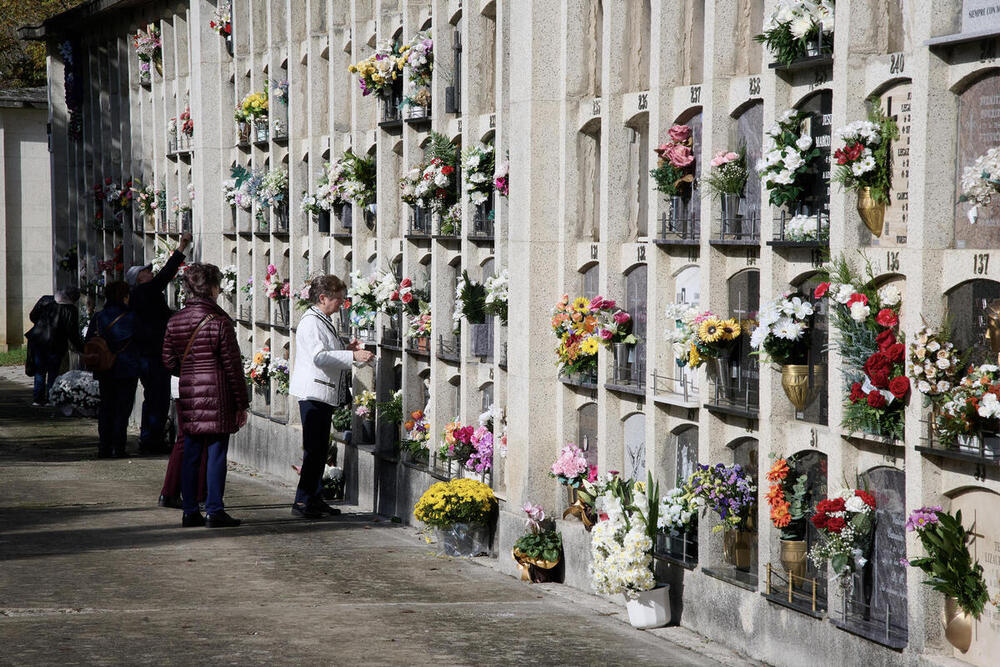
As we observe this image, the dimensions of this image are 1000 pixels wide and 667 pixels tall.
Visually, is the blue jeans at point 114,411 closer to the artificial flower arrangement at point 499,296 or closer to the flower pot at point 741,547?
the artificial flower arrangement at point 499,296

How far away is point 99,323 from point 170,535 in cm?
495

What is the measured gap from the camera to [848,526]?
5.51m

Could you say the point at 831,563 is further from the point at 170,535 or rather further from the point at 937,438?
the point at 170,535

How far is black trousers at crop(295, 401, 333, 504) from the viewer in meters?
9.56

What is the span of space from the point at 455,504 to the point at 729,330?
2475 mm

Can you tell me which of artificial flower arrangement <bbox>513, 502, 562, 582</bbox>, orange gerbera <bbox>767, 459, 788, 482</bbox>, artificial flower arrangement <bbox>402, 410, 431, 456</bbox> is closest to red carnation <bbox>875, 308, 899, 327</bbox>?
orange gerbera <bbox>767, 459, 788, 482</bbox>

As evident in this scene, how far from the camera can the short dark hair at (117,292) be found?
527 inches

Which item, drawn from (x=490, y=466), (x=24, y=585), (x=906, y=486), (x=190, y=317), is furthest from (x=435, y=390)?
(x=906, y=486)

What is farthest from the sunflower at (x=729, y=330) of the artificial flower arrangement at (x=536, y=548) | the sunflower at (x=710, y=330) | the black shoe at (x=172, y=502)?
the black shoe at (x=172, y=502)

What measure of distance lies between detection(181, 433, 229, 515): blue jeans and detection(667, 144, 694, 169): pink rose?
12.4 ft

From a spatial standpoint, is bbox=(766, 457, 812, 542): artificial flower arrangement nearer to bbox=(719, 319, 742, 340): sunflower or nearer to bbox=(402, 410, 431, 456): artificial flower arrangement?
bbox=(719, 319, 742, 340): sunflower

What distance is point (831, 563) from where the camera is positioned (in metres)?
5.57

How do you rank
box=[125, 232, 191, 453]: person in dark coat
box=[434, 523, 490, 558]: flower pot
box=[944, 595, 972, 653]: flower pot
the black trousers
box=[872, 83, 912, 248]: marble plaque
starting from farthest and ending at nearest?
box=[125, 232, 191, 453]: person in dark coat, the black trousers, box=[434, 523, 490, 558]: flower pot, box=[872, 83, 912, 248]: marble plaque, box=[944, 595, 972, 653]: flower pot

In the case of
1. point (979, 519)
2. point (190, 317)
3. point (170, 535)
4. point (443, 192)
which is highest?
point (443, 192)
